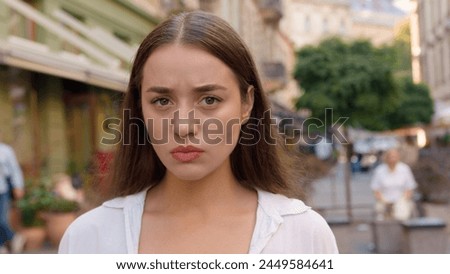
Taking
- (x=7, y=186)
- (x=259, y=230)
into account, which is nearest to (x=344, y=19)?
(x=7, y=186)

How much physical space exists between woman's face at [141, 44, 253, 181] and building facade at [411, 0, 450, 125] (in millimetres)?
1366

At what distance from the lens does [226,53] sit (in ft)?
2.64

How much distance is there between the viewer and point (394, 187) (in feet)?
12.4

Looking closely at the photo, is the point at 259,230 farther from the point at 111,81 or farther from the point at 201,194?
the point at 111,81

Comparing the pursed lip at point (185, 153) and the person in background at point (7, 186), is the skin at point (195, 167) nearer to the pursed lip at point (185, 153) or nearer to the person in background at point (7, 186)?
the pursed lip at point (185, 153)

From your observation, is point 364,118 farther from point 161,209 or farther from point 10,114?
point 161,209

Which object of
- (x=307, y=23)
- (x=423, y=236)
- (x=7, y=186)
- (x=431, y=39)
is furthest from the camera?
(x=307, y=23)

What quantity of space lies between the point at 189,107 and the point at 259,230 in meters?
0.18

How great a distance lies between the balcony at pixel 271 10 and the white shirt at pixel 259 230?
7.34 meters

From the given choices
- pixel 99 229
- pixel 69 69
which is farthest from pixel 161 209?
pixel 69 69

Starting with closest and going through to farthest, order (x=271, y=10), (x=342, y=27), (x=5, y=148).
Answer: (x=5, y=148), (x=342, y=27), (x=271, y=10)

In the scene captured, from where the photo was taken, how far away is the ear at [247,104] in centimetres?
86

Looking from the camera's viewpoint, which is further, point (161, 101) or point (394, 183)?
point (394, 183)
